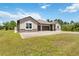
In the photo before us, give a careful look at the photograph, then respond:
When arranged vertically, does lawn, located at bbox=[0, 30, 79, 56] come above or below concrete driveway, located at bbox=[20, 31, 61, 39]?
below

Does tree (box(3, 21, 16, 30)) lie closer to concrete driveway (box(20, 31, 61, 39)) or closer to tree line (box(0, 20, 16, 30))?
tree line (box(0, 20, 16, 30))

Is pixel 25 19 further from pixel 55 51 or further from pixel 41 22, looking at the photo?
pixel 55 51

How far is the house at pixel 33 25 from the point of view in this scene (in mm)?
3990

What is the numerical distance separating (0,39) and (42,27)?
0.73 metres

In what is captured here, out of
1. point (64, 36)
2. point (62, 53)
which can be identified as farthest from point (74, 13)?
point (62, 53)

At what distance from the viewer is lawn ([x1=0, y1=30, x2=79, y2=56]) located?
12.5 ft

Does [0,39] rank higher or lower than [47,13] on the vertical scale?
lower

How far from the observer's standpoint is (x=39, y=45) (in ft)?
13.0

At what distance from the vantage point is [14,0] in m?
3.87

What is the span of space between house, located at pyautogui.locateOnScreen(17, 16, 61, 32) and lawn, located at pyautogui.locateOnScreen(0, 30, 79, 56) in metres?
0.14

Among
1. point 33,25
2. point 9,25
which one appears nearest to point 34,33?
point 33,25

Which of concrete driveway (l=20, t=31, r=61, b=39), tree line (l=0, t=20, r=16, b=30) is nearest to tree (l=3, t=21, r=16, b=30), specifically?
tree line (l=0, t=20, r=16, b=30)

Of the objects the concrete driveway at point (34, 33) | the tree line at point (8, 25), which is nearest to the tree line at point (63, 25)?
the tree line at point (8, 25)

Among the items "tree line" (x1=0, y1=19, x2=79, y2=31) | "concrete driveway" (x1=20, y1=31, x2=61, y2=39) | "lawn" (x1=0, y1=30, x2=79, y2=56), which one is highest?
"tree line" (x1=0, y1=19, x2=79, y2=31)
